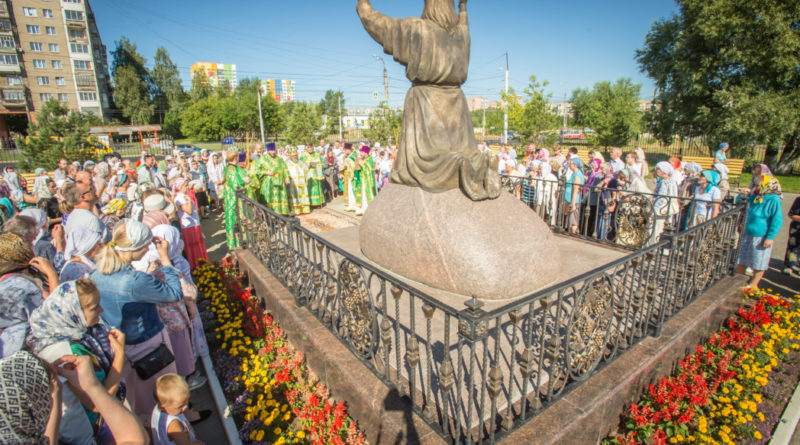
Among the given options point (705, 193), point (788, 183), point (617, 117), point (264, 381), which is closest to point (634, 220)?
point (705, 193)

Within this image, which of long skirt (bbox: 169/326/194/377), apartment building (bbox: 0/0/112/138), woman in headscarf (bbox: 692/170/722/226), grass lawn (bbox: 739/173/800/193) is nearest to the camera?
long skirt (bbox: 169/326/194/377)

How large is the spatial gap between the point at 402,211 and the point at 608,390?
8.63 ft

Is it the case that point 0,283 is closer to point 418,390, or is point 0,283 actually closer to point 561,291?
point 418,390

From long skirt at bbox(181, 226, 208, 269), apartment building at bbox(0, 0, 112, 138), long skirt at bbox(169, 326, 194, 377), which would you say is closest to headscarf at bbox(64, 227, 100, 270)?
long skirt at bbox(169, 326, 194, 377)

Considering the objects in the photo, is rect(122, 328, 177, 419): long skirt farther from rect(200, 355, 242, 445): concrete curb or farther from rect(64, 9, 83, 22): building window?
rect(64, 9, 83, 22): building window

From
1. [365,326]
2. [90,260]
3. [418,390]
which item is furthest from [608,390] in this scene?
[90,260]

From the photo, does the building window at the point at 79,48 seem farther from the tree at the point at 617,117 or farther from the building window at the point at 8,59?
the tree at the point at 617,117

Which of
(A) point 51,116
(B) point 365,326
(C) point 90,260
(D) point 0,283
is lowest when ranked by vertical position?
(B) point 365,326

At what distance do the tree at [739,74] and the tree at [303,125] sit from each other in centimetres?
2750

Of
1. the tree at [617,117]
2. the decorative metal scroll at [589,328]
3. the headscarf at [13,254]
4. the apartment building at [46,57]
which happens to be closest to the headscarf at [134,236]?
the headscarf at [13,254]

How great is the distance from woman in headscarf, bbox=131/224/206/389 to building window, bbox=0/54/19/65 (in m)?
62.2

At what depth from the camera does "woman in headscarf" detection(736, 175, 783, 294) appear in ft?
17.3

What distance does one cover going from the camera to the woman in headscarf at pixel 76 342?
2.06 metres

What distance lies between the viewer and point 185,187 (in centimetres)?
624
